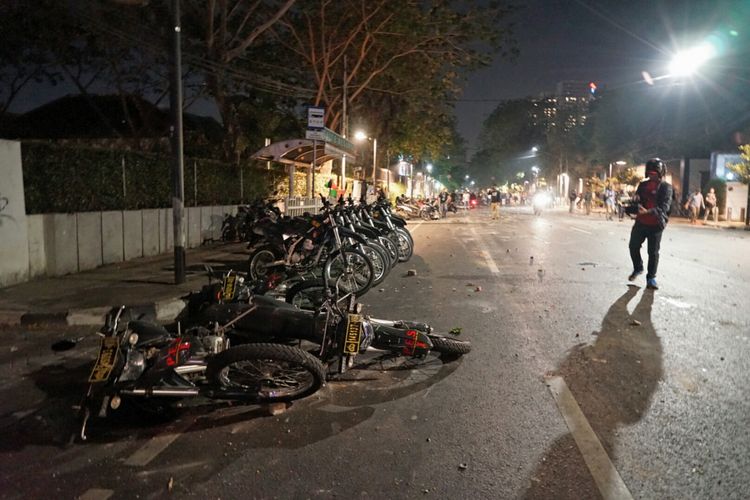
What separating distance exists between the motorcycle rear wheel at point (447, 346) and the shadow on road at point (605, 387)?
86 cm

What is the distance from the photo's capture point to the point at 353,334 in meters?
4.84

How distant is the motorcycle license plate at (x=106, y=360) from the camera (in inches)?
152

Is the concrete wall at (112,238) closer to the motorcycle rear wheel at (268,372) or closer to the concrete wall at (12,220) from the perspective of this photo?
the concrete wall at (12,220)

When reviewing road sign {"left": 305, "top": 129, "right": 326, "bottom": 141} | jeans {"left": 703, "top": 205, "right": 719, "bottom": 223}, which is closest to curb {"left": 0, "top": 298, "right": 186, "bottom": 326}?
road sign {"left": 305, "top": 129, "right": 326, "bottom": 141}

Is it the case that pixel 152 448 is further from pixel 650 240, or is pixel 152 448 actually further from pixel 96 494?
pixel 650 240

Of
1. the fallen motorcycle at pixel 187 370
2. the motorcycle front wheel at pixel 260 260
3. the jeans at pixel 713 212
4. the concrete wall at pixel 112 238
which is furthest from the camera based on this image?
the jeans at pixel 713 212

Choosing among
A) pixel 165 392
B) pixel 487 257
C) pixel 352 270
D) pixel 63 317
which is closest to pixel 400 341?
pixel 165 392

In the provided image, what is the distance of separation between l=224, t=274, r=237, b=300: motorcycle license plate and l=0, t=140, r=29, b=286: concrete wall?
518 centimetres

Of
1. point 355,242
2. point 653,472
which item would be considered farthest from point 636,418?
point 355,242

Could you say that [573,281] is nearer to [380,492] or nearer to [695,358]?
[695,358]

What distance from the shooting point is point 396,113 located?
38.3m

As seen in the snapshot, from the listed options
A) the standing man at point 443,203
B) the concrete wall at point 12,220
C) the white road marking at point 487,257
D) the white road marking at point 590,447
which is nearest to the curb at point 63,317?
the concrete wall at point 12,220

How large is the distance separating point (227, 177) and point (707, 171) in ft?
101

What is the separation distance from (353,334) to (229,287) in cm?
141
